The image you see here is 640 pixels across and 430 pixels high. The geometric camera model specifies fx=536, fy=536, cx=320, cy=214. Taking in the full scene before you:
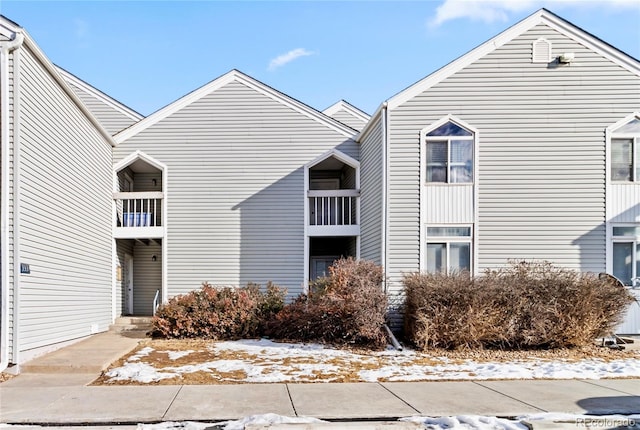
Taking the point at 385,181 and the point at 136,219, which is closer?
the point at 385,181

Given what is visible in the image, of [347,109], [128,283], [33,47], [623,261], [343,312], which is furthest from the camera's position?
[347,109]

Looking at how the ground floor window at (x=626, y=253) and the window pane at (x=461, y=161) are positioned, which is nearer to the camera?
the ground floor window at (x=626, y=253)

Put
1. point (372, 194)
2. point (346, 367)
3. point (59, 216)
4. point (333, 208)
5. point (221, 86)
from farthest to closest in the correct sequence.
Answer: point (333, 208)
point (221, 86)
point (372, 194)
point (59, 216)
point (346, 367)

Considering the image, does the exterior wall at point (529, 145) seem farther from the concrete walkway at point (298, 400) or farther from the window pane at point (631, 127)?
the concrete walkway at point (298, 400)

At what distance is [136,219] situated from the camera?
14.9 m

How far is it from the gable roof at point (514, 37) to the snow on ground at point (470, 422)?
8.15 m

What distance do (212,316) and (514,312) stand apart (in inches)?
256

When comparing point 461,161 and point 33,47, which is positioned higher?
point 33,47

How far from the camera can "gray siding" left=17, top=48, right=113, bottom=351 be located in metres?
9.24

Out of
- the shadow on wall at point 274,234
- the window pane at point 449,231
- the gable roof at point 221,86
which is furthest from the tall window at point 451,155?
the shadow on wall at point 274,234

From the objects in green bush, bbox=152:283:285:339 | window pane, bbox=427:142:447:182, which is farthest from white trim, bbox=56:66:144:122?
window pane, bbox=427:142:447:182

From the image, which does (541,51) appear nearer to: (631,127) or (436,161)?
(631,127)

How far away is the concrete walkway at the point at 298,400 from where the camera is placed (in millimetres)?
6156

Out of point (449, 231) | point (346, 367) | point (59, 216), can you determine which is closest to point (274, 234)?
point (449, 231)
